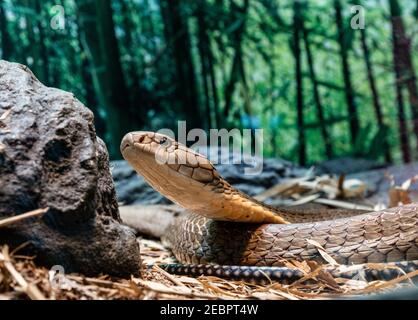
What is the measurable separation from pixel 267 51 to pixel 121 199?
231cm

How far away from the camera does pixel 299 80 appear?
6508 millimetres

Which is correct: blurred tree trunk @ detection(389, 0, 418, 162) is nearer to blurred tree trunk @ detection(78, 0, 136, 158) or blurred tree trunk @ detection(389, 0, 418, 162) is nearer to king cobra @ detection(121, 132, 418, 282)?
blurred tree trunk @ detection(78, 0, 136, 158)

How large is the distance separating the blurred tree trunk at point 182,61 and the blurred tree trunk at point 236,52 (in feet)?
1.06

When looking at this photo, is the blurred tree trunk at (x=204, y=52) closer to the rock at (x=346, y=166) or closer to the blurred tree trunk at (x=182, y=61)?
the blurred tree trunk at (x=182, y=61)

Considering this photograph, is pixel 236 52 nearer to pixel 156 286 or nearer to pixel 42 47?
pixel 42 47

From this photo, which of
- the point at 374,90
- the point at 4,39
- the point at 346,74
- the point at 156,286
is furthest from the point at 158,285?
the point at 346,74

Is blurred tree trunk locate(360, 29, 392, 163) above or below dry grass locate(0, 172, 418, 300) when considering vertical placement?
above

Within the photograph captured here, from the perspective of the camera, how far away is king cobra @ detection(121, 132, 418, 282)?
2518mm

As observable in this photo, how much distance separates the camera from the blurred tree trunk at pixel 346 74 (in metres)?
5.68

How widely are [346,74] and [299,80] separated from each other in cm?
52

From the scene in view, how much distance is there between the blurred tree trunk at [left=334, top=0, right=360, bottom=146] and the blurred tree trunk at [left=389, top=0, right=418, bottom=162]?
→ 490mm

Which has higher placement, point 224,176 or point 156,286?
point 224,176

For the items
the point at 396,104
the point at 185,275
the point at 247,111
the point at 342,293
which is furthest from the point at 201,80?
the point at 342,293

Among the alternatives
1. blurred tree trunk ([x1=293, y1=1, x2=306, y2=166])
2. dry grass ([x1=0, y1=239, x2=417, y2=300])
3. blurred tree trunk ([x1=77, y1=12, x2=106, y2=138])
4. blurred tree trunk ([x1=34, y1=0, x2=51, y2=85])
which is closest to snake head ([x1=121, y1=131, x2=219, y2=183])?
dry grass ([x1=0, y1=239, x2=417, y2=300])
